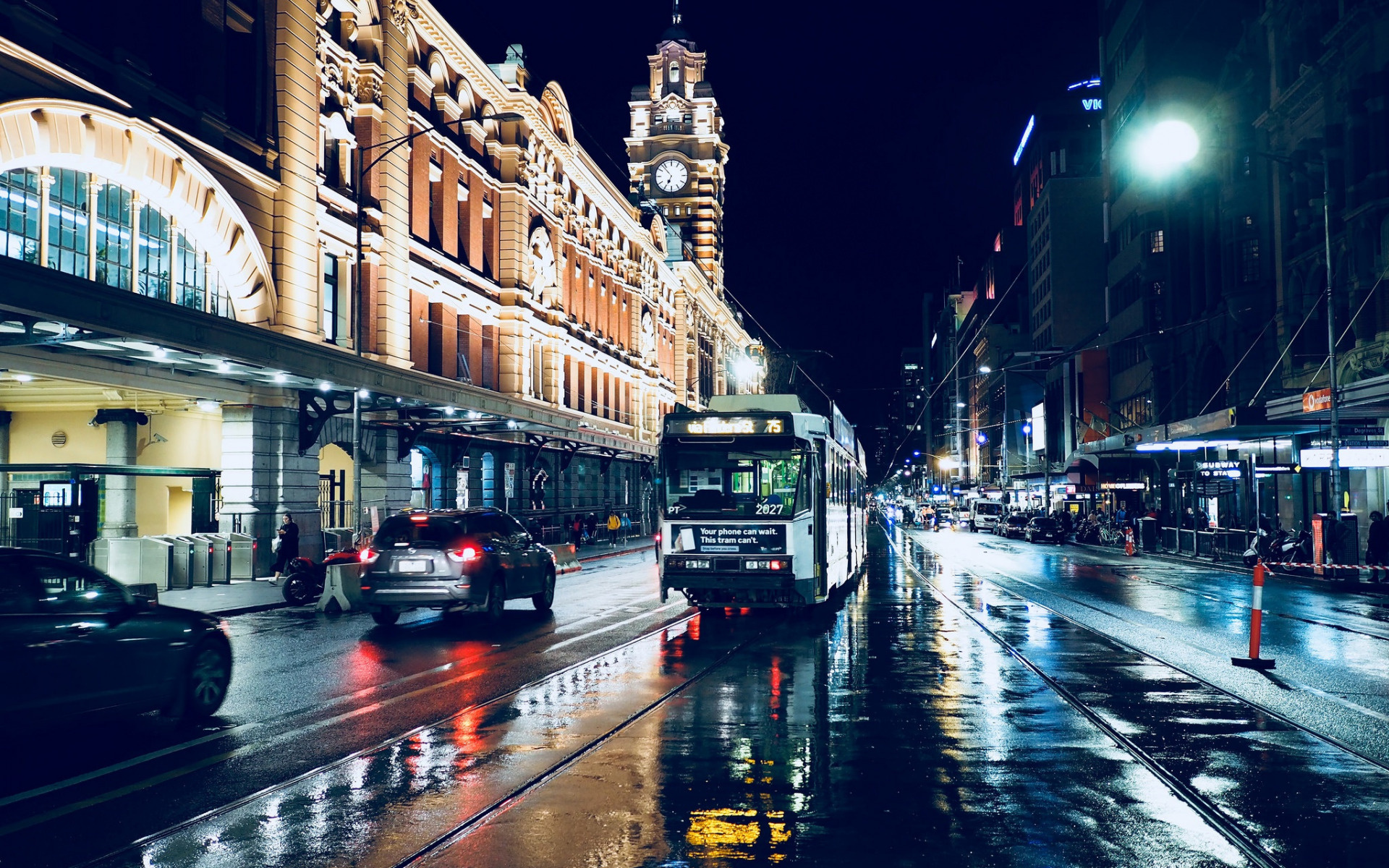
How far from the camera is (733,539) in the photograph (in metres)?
17.3

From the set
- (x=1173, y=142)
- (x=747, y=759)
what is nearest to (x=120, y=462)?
(x=747, y=759)

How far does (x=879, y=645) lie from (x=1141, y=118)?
178ft

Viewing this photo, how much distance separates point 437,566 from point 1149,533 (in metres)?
36.1

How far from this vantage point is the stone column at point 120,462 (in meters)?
25.5

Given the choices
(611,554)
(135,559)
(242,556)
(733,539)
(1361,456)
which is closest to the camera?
(733,539)

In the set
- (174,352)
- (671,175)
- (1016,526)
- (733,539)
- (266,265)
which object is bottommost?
(1016,526)

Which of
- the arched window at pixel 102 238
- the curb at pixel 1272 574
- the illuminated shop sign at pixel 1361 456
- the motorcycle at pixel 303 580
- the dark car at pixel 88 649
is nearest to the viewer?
the dark car at pixel 88 649

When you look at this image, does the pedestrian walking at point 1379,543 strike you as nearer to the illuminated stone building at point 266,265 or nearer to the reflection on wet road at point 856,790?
the reflection on wet road at point 856,790

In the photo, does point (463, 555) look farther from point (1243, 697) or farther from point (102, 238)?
A: point (102, 238)

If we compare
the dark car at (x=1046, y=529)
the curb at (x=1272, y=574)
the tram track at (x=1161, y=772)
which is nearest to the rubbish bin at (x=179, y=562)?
the tram track at (x=1161, y=772)

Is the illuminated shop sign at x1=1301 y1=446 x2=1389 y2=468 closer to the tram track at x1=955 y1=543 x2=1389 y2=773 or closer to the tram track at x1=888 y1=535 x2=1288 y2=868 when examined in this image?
the tram track at x1=955 y1=543 x2=1389 y2=773

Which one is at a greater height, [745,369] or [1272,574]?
[745,369]

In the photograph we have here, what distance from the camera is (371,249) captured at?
35.0 metres

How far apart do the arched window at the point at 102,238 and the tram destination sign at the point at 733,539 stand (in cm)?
1121
